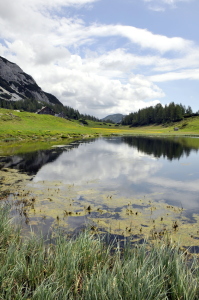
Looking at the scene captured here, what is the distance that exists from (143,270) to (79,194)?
12.9 meters

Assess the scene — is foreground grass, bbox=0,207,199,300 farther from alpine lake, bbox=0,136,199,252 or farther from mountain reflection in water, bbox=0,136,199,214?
mountain reflection in water, bbox=0,136,199,214

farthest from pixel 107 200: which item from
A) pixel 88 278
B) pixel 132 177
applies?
pixel 88 278

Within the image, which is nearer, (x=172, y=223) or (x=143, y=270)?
(x=143, y=270)

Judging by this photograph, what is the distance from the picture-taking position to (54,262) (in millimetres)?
7504

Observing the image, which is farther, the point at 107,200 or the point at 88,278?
the point at 107,200

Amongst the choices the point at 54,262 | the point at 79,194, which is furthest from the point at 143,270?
the point at 79,194

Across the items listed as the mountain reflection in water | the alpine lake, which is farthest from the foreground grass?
the mountain reflection in water

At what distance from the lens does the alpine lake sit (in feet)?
40.1

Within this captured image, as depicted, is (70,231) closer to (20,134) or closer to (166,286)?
(166,286)

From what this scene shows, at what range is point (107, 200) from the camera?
57.4 ft

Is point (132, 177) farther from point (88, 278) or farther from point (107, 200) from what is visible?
point (88, 278)

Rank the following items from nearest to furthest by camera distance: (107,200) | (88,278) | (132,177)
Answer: (88,278) < (107,200) < (132,177)

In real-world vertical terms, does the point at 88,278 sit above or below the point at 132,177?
above

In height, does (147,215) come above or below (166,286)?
below
